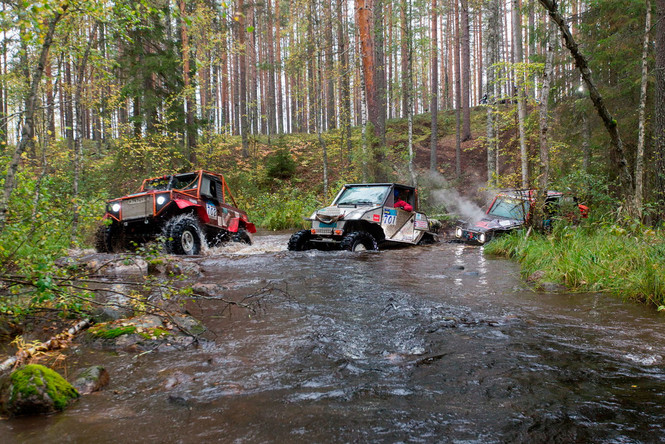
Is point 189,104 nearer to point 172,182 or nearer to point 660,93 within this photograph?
point 172,182

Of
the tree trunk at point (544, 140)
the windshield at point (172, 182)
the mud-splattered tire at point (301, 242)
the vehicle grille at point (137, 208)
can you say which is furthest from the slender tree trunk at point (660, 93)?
the vehicle grille at point (137, 208)

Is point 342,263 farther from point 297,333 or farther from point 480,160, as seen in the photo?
point 480,160

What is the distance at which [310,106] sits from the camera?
55.9ft

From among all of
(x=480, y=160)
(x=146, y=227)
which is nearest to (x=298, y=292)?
(x=146, y=227)

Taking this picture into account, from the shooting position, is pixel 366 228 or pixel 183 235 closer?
pixel 183 235

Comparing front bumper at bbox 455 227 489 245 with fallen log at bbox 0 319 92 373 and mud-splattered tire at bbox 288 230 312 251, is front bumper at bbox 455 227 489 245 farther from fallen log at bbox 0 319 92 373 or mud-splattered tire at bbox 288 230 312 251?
fallen log at bbox 0 319 92 373

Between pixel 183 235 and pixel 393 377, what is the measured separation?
6.63 m

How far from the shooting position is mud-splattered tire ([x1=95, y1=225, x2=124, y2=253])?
830cm

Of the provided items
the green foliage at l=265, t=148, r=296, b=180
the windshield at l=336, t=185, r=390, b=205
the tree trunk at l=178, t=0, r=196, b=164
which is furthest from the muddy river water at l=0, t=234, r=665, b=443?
the green foliage at l=265, t=148, r=296, b=180

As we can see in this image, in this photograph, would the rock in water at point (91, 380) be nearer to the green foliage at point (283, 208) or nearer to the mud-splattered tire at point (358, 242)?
the mud-splattered tire at point (358, 242)

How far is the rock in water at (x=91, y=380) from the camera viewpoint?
8.11 ft

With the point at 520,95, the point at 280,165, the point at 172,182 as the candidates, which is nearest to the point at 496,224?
the point at 520,95

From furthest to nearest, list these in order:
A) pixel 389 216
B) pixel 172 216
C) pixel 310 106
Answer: pixel 310 106 → pixel 389 216 → pixel 172 216

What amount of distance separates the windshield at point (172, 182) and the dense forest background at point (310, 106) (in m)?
1.73
